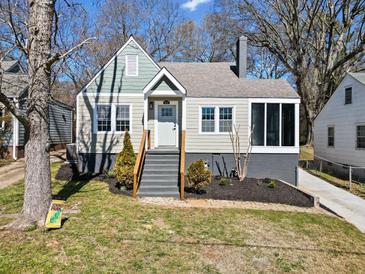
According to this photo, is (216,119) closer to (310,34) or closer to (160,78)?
(160,78)

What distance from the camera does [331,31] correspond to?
23.1 meters

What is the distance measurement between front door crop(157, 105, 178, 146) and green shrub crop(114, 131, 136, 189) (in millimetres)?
3039

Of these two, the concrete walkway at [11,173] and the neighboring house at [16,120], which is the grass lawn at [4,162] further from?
the neighboring house at [16,120]

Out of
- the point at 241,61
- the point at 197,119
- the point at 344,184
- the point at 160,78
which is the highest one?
the point at 241,61

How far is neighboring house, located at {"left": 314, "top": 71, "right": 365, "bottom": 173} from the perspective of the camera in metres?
14.3

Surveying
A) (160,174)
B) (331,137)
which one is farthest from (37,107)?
(331,137)

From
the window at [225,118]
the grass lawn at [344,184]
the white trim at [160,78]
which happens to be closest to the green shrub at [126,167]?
the white trim at [160,78]

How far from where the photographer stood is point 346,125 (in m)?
15.5

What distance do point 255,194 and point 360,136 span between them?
8740mm

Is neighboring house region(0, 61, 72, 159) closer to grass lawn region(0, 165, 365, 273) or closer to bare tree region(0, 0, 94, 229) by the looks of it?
bare tree region(0, 0, 94, 229)

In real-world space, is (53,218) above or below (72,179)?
above

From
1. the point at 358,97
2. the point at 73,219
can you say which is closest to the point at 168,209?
the point at 73,219

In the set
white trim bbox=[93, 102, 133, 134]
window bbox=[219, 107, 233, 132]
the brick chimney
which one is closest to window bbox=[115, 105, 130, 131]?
white trim bbox=[93, 102, 133, 134]

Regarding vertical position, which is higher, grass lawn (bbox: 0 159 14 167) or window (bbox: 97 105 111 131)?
window (bbox: 97 105 111 131)
